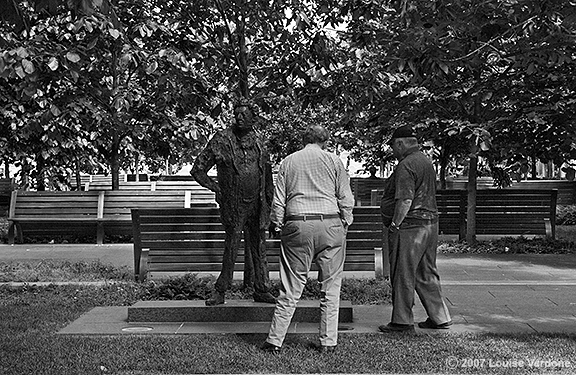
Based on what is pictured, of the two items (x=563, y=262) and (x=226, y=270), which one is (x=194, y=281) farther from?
(x=563, y=262)

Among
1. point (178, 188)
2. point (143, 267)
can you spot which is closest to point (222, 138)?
point (143, 267)

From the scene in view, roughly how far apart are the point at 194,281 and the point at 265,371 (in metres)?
2.94

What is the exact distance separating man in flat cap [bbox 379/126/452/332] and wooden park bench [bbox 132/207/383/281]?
290cm

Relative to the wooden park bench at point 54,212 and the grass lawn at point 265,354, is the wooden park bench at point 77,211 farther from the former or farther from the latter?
the grass lawn at point 265,354

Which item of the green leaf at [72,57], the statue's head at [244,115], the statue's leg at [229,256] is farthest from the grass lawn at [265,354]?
the green leaf at [72,57]

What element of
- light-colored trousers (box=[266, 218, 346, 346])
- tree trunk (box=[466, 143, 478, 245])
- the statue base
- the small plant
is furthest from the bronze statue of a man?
the small plant

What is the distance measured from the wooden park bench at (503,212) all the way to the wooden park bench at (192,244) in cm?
515

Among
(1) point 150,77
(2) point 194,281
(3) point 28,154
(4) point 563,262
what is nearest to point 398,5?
(2) point 194,281

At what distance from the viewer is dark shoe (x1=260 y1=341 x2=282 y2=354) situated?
6.72 meters

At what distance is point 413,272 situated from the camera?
758 cm

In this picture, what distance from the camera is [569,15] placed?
7355 millimetres

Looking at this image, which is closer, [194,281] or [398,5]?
[398,5]

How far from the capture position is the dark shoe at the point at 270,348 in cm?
672

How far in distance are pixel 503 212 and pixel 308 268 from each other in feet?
31.7
